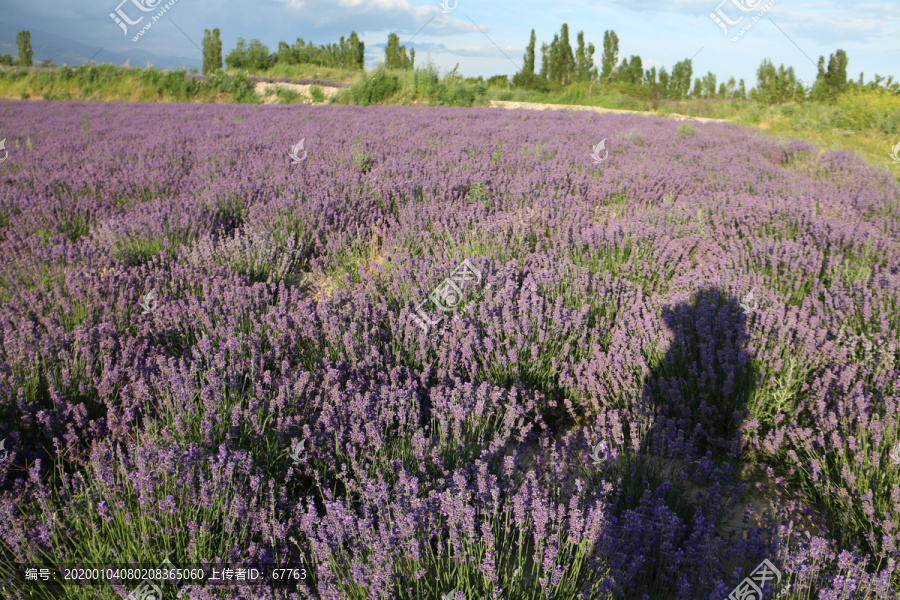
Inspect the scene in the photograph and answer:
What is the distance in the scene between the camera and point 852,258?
3752 mm

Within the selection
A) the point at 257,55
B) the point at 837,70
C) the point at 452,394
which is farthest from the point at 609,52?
the point at 452,394

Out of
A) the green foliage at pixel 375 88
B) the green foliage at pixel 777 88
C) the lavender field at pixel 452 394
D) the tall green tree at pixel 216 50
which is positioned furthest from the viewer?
the tall green tree at pixel 216 50

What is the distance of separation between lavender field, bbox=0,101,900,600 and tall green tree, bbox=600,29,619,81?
147 feet

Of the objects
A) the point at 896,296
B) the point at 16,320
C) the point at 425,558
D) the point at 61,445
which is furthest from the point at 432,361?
the point at 896,296

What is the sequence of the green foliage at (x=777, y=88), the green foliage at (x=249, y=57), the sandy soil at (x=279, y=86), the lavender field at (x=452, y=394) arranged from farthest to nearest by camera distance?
the green foliage at (x=249, y=57)
the green foliage at (x=777, y=88)
the sandy soil at (x=279, y=86)
the lavender field at (x=452, y=394)

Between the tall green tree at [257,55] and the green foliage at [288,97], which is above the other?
the tall green tree at [257,55]

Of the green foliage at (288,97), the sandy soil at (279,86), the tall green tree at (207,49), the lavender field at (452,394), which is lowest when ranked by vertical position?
the lavender field at (452,394)

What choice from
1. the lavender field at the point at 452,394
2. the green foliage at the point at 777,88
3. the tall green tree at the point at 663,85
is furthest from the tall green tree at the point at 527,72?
the lavender field at the point at 452,394

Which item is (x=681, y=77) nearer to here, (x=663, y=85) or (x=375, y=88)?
(x=663, y=85)

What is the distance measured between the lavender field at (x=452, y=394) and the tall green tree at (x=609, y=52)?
44715mm

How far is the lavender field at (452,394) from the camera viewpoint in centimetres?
146

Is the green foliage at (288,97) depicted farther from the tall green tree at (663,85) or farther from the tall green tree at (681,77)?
the tall green tree at (681,77)

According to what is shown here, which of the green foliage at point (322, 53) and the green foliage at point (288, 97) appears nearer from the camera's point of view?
the green foliage at point (288, 97)

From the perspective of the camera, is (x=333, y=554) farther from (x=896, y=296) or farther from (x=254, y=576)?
(x=896, y=296)
